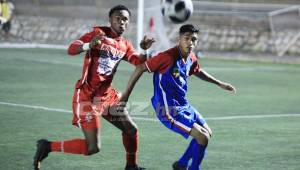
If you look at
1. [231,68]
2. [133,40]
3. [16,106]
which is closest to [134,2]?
[133,40]

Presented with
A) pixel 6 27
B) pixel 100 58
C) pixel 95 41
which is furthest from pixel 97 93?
pixel 6 27

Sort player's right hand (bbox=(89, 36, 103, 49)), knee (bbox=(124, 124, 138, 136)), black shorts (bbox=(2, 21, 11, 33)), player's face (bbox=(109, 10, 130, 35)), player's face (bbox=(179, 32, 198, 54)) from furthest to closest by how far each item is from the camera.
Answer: black shorts (bbox=(2, 21, 11, 33)), knee (bbox=(124, 124, 138, 136)), player's face (bbox=(109, 10, 130, 35)), player's face (bbox=(179, 32, 198, 54)), player's right hand (bbox=(89, 36, 103, 49))

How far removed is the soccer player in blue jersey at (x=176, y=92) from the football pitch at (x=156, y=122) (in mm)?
800

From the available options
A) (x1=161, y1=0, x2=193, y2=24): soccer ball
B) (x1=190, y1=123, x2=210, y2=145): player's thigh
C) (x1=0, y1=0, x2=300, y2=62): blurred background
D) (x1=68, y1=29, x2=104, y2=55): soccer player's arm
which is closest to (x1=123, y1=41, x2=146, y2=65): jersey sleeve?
(x1=68, y1=29, x2=104, y2=55): soccer player's arm

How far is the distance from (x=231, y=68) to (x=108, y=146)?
15.7 metres

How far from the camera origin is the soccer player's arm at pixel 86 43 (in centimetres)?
860

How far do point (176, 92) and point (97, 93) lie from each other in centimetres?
93

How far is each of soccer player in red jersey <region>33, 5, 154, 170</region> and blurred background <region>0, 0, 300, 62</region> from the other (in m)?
22.5

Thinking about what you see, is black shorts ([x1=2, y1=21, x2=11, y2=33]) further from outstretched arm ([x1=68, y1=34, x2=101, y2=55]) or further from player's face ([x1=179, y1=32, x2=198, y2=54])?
player's face ([x1=179, y1=32, x2=198, y2=54])

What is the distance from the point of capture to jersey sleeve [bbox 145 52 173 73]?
8.79 m

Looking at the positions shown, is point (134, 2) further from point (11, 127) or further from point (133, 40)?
point (11, 127)

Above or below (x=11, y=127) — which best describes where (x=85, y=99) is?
above

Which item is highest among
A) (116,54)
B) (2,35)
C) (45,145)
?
(116,54)

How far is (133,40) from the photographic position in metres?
29.2
